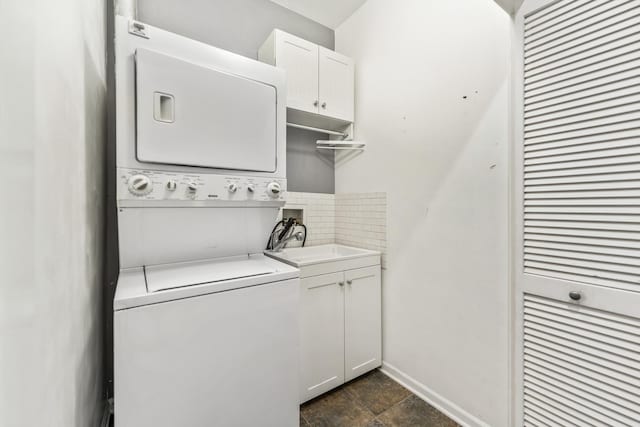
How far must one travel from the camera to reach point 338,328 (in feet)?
6.07

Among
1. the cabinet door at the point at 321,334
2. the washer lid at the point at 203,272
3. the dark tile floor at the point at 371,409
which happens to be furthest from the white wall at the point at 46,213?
the dark tile floor at the point at 371,409

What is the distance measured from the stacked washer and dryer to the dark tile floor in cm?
46

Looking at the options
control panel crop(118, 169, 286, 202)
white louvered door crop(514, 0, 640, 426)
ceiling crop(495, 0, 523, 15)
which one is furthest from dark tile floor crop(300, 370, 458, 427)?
ceiling crop(495, 0, 523, 15)

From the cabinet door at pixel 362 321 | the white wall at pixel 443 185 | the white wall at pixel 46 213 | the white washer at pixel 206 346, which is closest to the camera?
the white wall at pixel 46 213

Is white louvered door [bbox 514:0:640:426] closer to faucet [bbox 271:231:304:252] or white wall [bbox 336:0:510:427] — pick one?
white wall [bbox 336:0:510:427]

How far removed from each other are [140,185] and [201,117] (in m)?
0.42

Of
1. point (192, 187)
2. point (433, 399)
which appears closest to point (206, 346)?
point (192, 187)

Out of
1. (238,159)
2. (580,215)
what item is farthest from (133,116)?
(580,215)

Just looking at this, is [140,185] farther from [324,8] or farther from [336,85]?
[324,8]

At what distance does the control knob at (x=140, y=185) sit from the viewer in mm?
1146

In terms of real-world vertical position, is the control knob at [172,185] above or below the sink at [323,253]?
above

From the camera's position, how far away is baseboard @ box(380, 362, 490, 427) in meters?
1.54

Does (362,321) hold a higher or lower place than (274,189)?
lower

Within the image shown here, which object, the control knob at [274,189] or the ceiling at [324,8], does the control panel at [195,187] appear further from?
the ceiling at [324,8]
